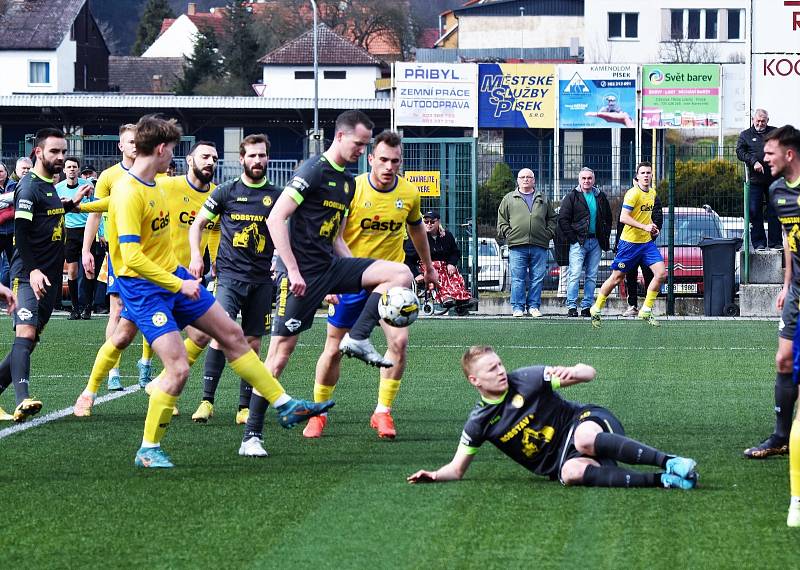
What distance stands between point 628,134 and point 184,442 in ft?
153

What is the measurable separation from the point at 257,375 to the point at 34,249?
2.65 meters

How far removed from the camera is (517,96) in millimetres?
49250

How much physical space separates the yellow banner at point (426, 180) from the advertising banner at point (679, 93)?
3014 centimetres

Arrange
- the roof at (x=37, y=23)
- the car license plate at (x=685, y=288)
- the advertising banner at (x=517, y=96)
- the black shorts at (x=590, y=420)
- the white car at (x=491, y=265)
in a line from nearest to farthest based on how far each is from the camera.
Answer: the black shorts at (x=590, y=420) → the car license plate at (x=685, y=288) → the white car at (x=491, y=265) → the advertising banner at (x=517, y=96) → the roof at (x=37, y=23)

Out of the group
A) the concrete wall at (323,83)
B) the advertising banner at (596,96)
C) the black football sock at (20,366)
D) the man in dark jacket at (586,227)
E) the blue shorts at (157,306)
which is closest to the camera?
the blue shorts at (157,306)

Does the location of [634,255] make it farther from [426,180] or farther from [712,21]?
[712,21]

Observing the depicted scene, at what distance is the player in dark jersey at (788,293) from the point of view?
6121mm

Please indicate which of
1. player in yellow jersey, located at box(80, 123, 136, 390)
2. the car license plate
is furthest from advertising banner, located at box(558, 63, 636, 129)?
player in yellow jersey, located at box(80, 123, 136, 390)

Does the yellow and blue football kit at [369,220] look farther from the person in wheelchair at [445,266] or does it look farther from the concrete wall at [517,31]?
the concrete wall at [517,31]

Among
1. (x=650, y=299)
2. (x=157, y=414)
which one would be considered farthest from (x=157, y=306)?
(x=650, y=299)

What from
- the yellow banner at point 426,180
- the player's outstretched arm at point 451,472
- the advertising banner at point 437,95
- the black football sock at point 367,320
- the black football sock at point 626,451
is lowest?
the player's outstretched arm at point 451,472

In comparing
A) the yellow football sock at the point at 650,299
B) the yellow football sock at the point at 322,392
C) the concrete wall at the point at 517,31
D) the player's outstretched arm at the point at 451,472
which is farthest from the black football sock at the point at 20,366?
the concrete wall at the point at 517,31

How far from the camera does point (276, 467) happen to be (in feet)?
25.8

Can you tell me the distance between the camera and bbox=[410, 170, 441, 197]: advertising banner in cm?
2138
